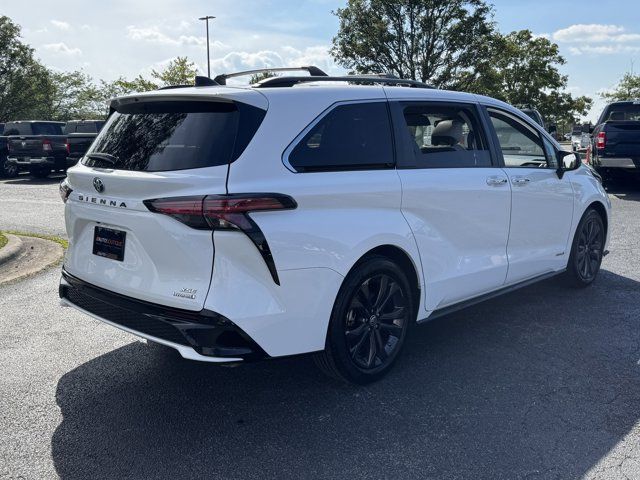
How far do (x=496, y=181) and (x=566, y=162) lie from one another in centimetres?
121

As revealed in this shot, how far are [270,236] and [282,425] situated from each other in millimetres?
1079

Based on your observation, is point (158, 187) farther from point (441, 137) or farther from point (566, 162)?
point (566, 162)

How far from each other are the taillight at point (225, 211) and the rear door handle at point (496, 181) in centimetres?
207

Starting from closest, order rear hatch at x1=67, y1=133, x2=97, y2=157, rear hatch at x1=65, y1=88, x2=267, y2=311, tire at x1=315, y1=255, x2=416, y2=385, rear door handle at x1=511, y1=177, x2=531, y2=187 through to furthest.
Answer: rear hatch at x1=65, y1=88, x2=267, y2=311 → tire at x1=315, y1=255, x2=416, y2=385 → rear door handle at x1=511, y1=177, x2=531, y2=187 → rear hatch at x1=67, y1=133, x2=97, y2=157

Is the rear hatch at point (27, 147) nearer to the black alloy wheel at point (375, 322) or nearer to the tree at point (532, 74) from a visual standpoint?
the black alloy wheel at point (375, 322)

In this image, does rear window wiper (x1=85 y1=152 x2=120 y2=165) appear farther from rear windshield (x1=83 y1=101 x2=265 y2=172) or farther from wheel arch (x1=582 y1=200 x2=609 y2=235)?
wheel arch (x1=582 y1=200 x2=609 y2=235)

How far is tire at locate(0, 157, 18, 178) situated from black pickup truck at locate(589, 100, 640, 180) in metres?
17.4

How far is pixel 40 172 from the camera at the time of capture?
20.0 m

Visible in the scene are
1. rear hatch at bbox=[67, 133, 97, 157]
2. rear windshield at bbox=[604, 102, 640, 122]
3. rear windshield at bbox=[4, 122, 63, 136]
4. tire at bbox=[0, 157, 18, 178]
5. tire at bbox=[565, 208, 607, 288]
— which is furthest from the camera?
rear windshield at bbox=[4, 122, 63, 136]

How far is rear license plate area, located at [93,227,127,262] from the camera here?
3305 mm

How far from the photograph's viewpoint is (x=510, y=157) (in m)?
4.87

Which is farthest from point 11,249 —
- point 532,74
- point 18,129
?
point 532,74

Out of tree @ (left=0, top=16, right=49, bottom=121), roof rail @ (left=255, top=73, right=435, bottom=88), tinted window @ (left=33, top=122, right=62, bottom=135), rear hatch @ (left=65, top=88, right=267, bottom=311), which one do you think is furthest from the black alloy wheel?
tree @ (left=0, top=16, right=49, bottom=121)

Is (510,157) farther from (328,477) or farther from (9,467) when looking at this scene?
(9,467)
